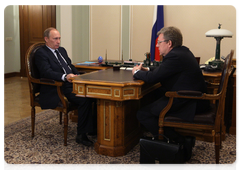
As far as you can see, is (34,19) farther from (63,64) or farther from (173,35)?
(173,35)

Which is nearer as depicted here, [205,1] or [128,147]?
[128,147]

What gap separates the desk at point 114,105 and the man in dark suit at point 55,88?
0.26 metres

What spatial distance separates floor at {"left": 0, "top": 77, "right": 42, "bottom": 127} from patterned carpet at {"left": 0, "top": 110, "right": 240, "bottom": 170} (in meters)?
0.68

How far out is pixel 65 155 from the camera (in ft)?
9.69

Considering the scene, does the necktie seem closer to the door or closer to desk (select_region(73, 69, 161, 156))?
desk (select_region(73, 69, 161, 156))

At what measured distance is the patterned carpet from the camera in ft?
8.91

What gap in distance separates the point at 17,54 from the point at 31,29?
965 mm

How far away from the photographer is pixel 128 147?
3049 mm

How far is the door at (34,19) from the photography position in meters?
7.39

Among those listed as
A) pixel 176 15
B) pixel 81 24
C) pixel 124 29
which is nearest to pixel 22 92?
pixel 81 24

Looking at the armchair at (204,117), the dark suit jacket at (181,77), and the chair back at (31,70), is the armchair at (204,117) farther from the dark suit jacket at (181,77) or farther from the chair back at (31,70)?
the chair back at (31,70)

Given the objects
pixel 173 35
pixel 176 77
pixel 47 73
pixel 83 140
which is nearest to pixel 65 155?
pixel 83 140

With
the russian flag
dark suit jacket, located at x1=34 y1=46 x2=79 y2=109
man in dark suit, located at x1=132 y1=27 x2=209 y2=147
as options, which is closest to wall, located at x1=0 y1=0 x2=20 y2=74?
the russian flag

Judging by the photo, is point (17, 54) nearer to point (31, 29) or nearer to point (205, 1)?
point (31, 29)
